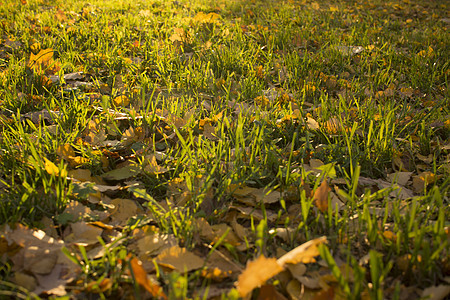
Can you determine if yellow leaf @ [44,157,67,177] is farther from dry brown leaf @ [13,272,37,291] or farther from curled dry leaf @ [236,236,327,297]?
curled dry leaf @ [236,236,327,297]

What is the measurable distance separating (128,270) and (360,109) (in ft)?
4.77

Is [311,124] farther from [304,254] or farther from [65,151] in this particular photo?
[65,151]

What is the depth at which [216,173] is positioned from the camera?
1335mm

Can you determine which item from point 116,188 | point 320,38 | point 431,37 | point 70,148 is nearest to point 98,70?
point 70,148

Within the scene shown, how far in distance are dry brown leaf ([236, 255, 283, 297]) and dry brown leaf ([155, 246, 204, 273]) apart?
192 millimetres

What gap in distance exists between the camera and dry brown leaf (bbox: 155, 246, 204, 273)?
956 mm

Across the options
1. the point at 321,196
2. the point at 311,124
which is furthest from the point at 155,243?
the point at 311,124

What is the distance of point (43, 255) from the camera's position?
3.14 feet

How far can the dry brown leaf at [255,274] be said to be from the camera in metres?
0.80

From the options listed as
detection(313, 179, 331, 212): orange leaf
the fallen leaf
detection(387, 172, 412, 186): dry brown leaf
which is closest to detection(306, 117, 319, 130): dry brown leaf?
detection(387, 172, 412, 186): dry brown leaf

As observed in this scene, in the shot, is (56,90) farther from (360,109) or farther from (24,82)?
(360,109)

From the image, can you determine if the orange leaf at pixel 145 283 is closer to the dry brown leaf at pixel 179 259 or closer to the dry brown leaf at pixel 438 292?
the dry brown leaf at pixel 179 259

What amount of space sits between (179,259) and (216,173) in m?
0.44

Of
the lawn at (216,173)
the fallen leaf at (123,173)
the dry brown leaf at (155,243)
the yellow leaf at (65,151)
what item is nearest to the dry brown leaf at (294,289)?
the lawn at (216,173)
